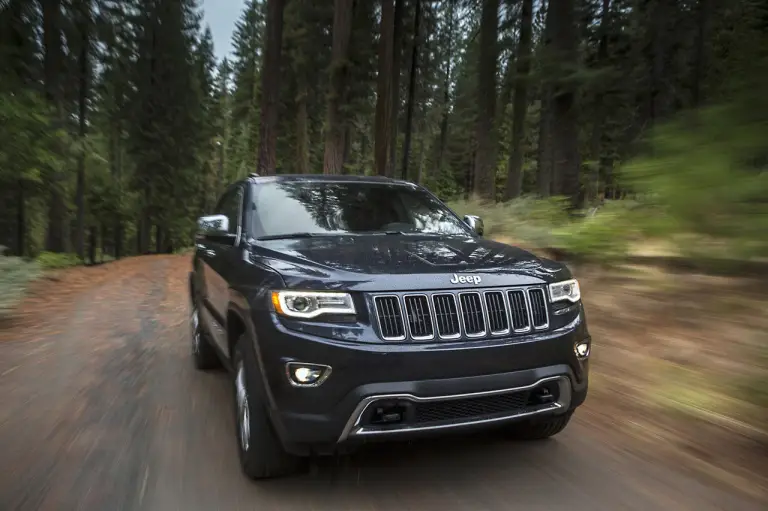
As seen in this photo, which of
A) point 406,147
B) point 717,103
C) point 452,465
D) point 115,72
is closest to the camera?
point 452,465

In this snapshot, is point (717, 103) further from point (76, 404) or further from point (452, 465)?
point (76, 404)

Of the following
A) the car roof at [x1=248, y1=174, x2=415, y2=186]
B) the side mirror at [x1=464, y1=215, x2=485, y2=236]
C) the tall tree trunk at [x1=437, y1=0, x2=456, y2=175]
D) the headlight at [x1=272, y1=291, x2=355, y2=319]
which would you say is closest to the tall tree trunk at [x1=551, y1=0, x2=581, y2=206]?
the side mirror at [x1=464, y1=215, x2=485, y2=236]

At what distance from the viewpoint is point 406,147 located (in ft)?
86.0

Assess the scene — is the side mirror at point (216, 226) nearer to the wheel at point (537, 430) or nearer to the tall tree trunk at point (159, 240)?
the wheel at point (537, 430)

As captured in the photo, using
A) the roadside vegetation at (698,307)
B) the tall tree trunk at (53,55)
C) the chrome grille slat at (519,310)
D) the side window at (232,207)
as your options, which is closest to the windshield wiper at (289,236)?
the side window at (232,207)

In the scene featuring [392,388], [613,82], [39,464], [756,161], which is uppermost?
[613,82]

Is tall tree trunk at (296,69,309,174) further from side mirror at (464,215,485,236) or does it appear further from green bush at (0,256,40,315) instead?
side mirror at (464,215,485,236)

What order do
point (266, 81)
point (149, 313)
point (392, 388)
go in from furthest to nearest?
point (266, 81) → point (149, 313) → point (392, 388)

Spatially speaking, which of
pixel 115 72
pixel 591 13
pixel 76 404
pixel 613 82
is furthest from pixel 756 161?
pixel 115 72

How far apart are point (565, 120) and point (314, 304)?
1040 cm

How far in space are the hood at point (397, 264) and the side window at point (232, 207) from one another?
0.75 meters

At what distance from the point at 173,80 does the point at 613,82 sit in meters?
30.1

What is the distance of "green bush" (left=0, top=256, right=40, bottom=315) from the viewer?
895cm

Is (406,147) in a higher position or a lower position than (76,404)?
higher
